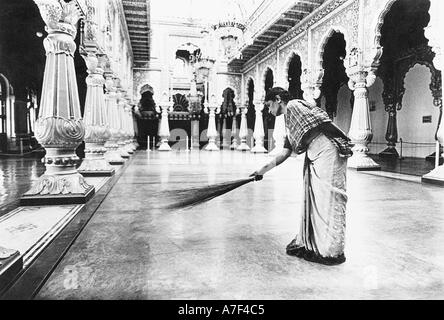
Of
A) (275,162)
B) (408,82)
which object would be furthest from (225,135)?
(275,162)

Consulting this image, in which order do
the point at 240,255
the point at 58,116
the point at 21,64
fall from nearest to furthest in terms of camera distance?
the point at 240,255 → the point at 58,116 → the point at 21,64

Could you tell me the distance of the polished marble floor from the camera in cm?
190

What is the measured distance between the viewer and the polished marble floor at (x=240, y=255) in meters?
1.90

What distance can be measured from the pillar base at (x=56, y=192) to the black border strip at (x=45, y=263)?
0.53 metres

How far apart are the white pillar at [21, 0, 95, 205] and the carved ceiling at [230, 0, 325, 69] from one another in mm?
8135

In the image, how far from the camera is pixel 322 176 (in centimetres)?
235

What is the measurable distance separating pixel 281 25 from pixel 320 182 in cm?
1148

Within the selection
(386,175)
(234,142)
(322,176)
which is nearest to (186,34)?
(234,142)

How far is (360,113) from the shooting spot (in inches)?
344

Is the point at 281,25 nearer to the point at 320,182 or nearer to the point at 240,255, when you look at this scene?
the point at 320,182

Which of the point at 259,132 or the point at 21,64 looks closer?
the point at 21,64

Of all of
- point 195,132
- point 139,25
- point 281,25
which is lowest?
point 195,132
